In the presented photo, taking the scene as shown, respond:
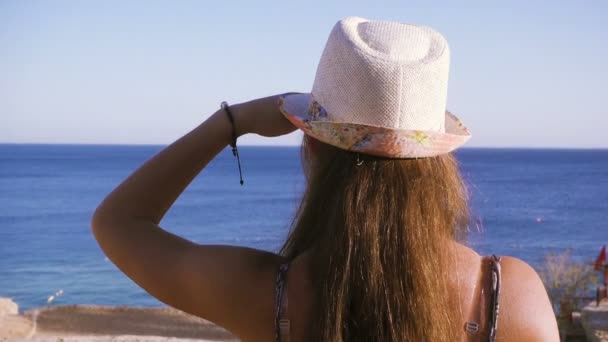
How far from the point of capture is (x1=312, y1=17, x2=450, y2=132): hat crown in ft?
3.80

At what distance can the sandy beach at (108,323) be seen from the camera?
1327 cm

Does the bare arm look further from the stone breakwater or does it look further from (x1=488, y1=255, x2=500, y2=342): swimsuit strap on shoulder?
the stone breakwater

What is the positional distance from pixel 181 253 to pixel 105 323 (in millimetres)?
14366

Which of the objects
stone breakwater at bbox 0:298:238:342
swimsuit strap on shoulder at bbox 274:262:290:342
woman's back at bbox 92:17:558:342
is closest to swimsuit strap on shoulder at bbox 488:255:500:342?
woman's back at bbox 92:17:558:342

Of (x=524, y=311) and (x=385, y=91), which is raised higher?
(x=385, y=91)

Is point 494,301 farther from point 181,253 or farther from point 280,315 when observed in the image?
point 181,253

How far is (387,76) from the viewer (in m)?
1.16

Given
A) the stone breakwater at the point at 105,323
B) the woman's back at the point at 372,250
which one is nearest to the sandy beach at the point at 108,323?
the stone breakwater at the point at 105,323

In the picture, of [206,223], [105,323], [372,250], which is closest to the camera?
[372,250]

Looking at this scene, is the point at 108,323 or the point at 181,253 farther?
the point at 108,323

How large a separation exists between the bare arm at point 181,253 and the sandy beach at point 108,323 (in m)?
11.6

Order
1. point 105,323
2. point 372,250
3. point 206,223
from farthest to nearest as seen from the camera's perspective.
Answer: point 206,223 → point 105,323 → point 372,250

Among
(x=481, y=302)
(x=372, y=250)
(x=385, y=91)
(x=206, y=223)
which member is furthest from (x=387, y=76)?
(x=206, y=223)

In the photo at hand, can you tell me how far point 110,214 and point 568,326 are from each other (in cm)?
1053
